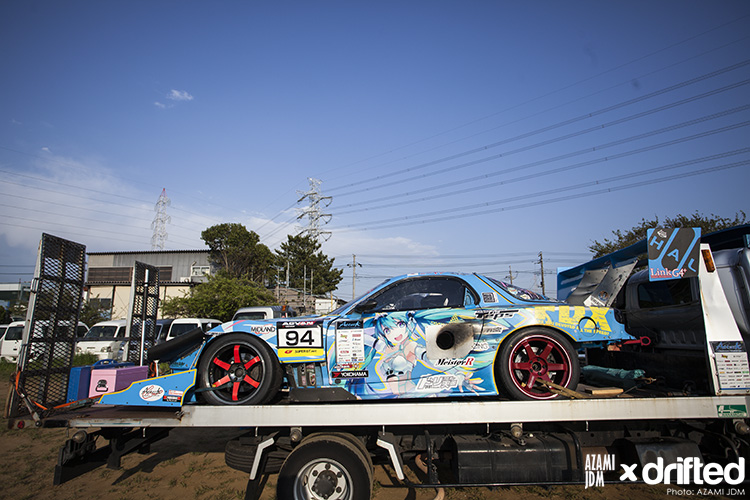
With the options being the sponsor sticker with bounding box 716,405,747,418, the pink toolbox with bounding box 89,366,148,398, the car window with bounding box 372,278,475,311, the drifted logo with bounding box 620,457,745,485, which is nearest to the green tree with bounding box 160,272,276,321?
the pink toolbox with bounding box 89,366,148,398

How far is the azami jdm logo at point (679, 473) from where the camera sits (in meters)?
3.38

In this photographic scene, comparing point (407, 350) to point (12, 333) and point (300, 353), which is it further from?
point (12, 333)

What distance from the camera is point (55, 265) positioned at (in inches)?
154

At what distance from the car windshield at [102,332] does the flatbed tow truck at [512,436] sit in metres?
10.9

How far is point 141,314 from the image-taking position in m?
5.30

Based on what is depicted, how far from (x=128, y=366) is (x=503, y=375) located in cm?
401

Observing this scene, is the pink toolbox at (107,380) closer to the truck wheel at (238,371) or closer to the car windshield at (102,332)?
the truck wheel at (238,371)

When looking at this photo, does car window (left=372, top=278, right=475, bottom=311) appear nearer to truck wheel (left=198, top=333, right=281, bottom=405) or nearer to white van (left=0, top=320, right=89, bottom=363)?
truck wheel (left=198, top=333, right=281, bottom=405)

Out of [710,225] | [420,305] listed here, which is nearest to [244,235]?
[710,225]

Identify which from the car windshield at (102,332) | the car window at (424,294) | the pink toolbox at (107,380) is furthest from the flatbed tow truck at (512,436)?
the car windshield at (102,332)

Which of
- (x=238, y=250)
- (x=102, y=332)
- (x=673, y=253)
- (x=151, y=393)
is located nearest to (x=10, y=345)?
(x=102, y=332)

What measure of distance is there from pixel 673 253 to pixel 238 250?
3697cm

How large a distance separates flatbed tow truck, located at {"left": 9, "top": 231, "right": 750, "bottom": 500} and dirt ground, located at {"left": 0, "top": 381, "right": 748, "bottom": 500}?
24.1 inches

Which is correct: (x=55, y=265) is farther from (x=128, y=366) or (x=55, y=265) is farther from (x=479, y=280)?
(x=479, y=280)
